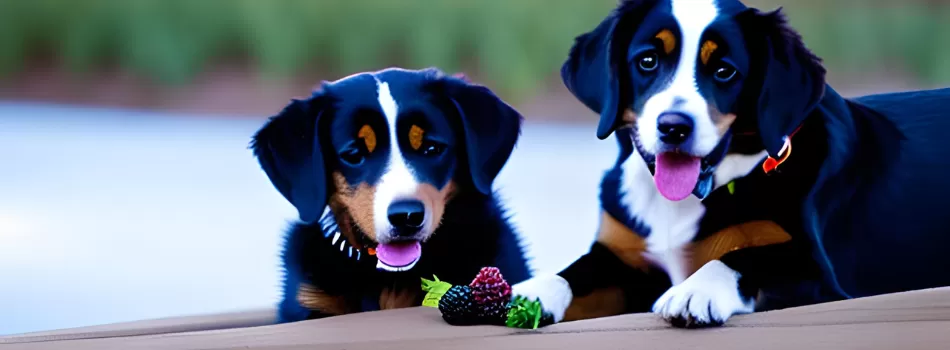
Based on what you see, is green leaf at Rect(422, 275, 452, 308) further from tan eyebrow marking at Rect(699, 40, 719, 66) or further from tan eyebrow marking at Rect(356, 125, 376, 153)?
tan eyebrow marking at Rect(699, 40, 719, 66)

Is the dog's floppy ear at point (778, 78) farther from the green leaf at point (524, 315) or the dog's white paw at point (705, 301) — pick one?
the green leaf at point (524, 315)

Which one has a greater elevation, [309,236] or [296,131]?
[296,131]

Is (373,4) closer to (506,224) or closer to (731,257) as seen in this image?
(506,224)

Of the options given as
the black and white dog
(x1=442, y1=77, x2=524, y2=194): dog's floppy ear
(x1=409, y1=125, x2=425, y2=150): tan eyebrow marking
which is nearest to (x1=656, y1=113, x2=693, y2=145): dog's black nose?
the black and white dog

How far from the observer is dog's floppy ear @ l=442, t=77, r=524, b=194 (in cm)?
290

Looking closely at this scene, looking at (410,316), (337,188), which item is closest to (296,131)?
(337,188)

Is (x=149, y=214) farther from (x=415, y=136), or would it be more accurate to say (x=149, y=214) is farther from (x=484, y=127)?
(x=484, y=127)

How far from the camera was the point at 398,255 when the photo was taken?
2.88 metres

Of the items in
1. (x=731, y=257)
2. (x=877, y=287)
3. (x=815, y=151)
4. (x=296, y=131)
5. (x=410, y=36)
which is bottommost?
(x=877, y=287)

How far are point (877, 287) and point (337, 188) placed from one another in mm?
1652

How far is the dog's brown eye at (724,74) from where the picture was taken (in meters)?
2.54

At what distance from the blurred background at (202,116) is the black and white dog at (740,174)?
22cm

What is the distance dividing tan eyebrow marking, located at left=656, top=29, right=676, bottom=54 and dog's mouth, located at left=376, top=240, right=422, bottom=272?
37.4 inches

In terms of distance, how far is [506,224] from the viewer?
3.05 m
